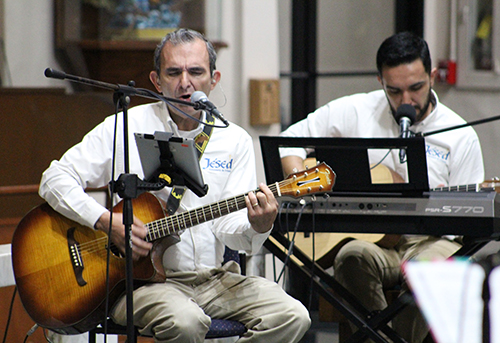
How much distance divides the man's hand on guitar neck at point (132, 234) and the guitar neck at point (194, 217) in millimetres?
28

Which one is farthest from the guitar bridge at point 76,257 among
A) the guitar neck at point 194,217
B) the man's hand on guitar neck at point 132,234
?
the guitar neck at point 194,217

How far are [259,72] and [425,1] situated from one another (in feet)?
5.39

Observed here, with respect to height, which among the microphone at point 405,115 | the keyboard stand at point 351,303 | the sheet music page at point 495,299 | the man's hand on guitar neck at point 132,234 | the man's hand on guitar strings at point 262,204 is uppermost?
the microphone at point 405,115

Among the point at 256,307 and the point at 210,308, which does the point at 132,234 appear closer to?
the point at 210,308

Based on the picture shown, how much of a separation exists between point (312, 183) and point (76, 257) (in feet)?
2.82

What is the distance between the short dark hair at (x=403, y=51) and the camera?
3.10m

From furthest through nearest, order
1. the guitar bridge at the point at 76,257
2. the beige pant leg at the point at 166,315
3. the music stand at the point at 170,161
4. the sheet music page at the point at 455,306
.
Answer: the guitar bridge at the point at 76,257, the beige pant leg at the point at 166,315, the music stand at the point at 170,161, the sheet music page at the point at 455,306

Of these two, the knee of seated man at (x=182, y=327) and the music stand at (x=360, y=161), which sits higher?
the music stand at (x=360, y=161)

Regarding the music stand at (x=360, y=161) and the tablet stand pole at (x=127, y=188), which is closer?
the tablet stand pole at (x=127, y=188)

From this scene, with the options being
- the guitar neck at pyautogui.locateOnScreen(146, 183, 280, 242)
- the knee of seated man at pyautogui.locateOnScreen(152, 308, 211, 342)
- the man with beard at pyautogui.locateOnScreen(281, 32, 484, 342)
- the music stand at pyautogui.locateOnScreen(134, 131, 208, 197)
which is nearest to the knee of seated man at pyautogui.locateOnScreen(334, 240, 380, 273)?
the man with beard at pyautogui.locateOnScreen(281, 32, 484, 342)

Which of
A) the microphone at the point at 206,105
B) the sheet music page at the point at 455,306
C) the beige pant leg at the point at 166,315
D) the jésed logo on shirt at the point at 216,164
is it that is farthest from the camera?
the jésed logo on shirt at the point at 216,164

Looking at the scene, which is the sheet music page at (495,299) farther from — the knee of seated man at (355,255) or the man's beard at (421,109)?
the man's beard at (421,109)

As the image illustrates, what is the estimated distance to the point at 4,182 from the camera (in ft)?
12.8

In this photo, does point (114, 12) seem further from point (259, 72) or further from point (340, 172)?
point (340, 172)
